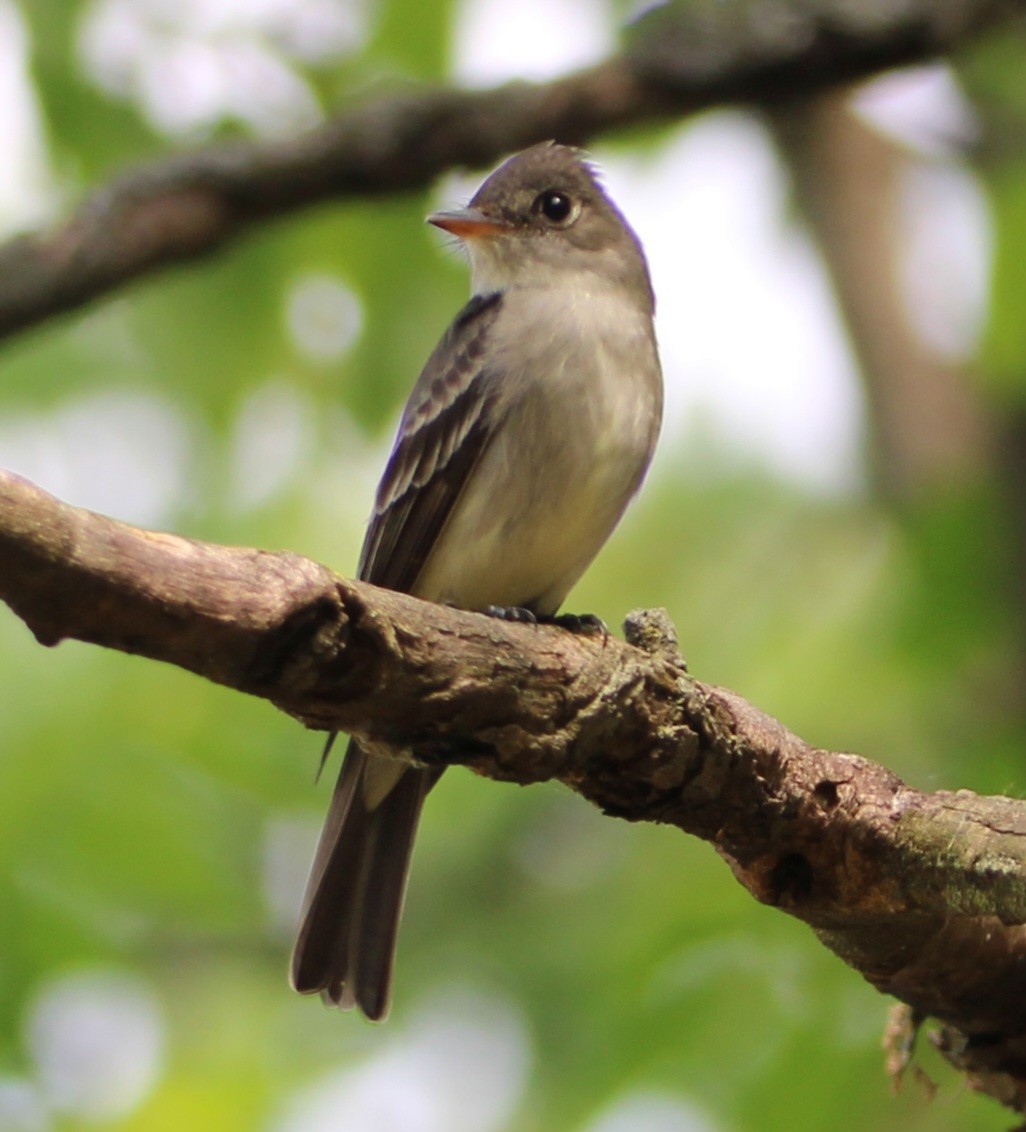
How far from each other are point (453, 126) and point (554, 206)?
0.63 m

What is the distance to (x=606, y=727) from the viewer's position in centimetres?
271

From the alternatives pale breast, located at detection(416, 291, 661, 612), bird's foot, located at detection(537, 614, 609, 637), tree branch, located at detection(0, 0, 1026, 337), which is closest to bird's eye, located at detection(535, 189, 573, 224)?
tree branch, located at detection(0, 0, 1026, 337)

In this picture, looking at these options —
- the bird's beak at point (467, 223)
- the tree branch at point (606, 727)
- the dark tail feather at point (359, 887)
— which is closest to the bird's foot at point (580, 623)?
the tree branch at point (606, 727)

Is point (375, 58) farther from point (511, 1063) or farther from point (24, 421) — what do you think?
point (511, 1063)

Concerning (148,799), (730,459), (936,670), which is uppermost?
(730,459)

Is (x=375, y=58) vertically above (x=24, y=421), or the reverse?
(x=375, y=58)

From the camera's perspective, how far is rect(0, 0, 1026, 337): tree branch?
4.35 metres

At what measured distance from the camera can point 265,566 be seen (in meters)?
2.22

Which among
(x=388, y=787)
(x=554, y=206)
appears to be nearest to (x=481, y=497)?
(x=388, y=787)

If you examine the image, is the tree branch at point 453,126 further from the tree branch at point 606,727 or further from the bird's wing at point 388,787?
the tree branch at point 606,727

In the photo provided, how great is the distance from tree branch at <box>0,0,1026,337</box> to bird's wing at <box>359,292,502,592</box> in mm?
526

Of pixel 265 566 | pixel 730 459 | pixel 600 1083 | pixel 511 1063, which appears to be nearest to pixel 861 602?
pixel 730 459

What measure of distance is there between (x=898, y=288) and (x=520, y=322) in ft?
9.10

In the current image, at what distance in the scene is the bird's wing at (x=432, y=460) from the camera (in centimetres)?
443
